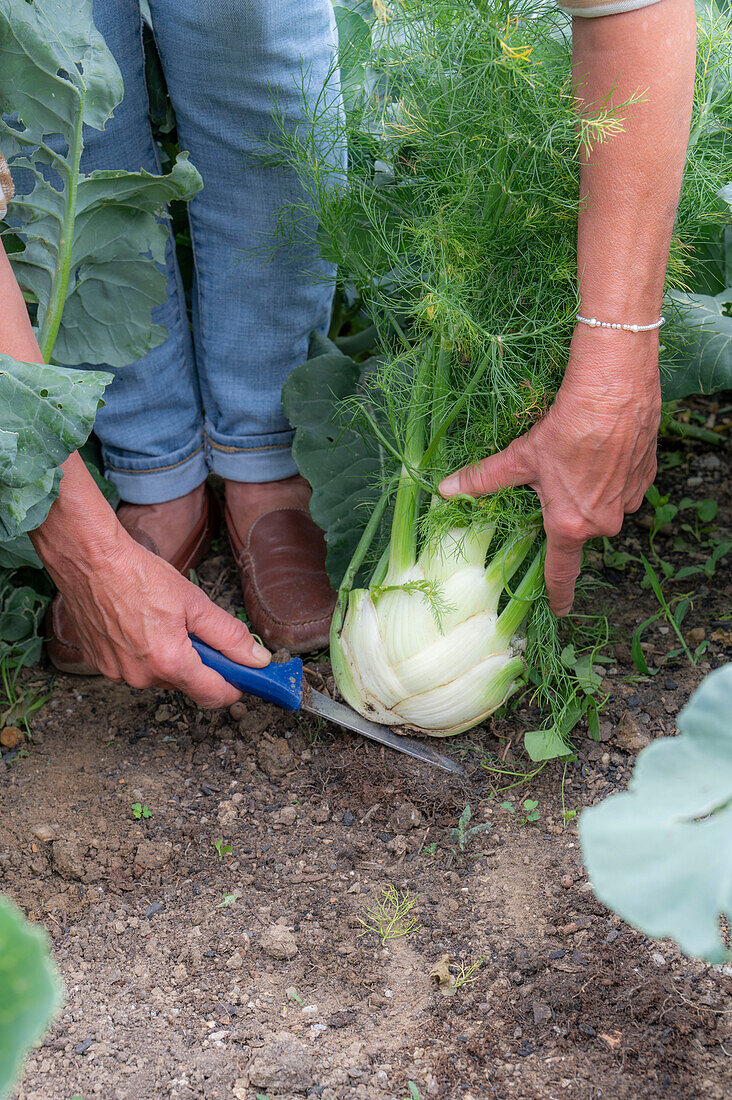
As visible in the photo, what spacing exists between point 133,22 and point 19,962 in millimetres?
1879

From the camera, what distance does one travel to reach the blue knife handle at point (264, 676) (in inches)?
66.5

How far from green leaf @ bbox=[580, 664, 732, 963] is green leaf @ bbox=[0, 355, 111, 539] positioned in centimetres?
107

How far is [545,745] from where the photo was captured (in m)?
1.71

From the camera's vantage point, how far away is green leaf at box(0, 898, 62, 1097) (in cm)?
61

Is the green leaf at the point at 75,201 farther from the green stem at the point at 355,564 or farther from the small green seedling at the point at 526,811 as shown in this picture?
the small green seedling at the point at 526,811

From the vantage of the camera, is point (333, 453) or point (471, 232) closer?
point (471, 232)

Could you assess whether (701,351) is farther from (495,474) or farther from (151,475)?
(151,475)

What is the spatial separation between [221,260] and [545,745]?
4.33 ft

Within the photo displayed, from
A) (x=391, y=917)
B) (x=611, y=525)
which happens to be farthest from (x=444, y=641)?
(x=391, y=917)

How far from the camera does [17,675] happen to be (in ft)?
6.89

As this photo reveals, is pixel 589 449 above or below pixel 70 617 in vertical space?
above

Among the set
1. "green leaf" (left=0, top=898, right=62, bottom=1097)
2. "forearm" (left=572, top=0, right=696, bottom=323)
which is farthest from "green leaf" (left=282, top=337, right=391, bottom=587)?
"green leaf" (left=0, top=898, right=62, bottom=1097)

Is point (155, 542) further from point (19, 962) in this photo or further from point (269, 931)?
point (19, 962)

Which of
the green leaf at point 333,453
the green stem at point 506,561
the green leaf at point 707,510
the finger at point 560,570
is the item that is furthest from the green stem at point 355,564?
the green leaf at point 707,510
